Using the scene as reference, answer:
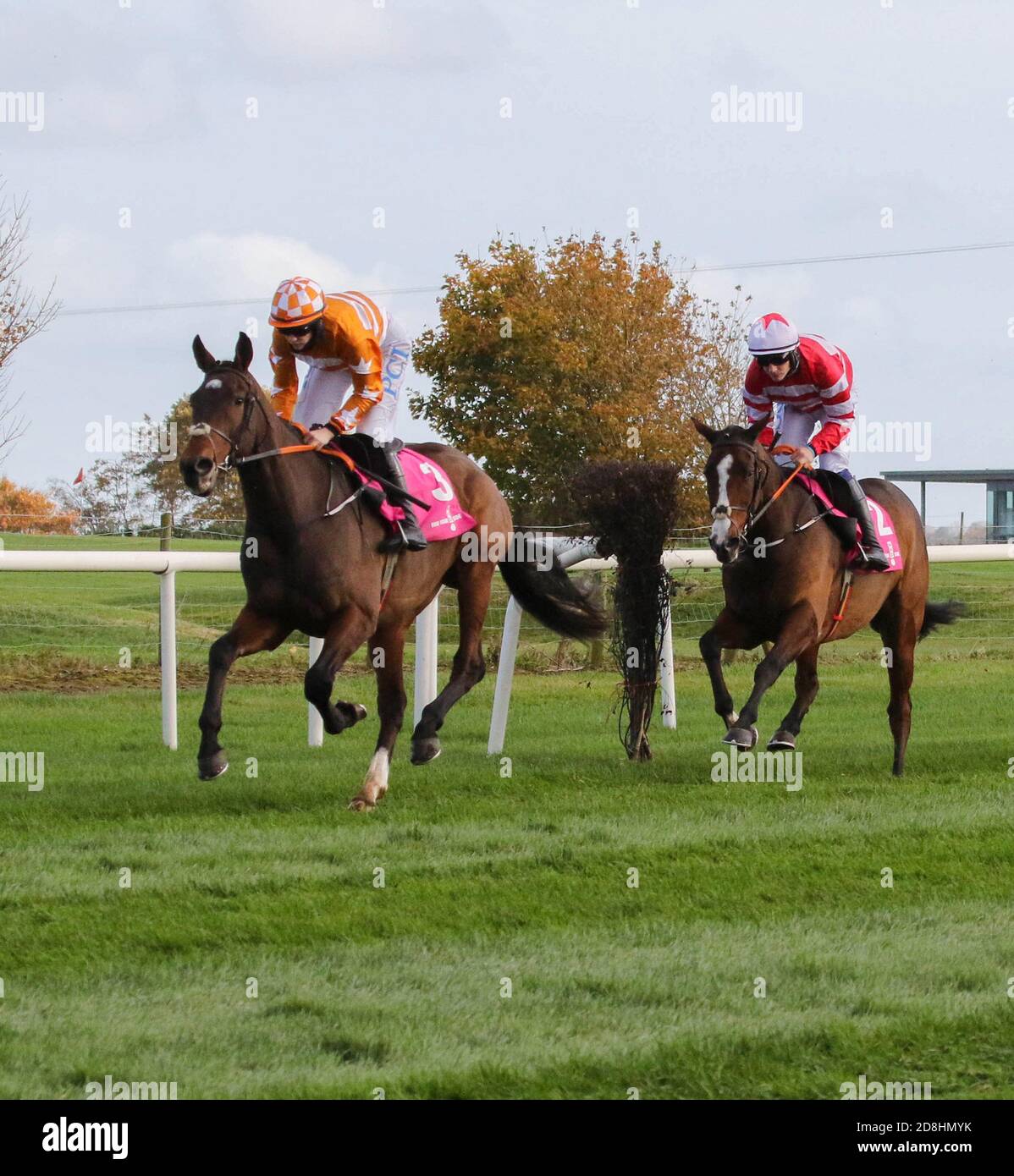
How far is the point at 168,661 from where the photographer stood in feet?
30.7

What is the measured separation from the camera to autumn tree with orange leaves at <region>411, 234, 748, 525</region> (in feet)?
94.2

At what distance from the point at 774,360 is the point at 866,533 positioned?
1117 millimetres

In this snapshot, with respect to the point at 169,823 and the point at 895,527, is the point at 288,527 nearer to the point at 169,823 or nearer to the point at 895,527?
the point at 169,823

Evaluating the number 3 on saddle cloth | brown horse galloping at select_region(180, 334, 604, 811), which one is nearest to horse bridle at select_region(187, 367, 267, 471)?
brown horse galloping at select_region(180, 334, 604, 811)

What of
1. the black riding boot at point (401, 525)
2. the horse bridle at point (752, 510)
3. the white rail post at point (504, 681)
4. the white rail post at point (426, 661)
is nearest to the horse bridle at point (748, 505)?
the horse bridle at point (752, 510)

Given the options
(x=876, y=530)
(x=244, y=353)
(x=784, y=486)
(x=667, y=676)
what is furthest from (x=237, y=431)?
(x=667, y=676)

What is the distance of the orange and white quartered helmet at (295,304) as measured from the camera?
7.46 metres

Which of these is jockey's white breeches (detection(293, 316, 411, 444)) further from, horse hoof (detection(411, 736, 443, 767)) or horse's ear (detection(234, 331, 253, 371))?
horse hoof (detection(411, 736, 443, 767))

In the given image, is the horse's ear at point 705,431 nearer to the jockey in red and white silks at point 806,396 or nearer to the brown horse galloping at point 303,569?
the jockey in red and white silks at point 806,396

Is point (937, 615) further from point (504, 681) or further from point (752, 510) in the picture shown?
point (504, 681)

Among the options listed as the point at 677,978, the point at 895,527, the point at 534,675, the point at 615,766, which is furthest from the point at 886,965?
the point at 534,675

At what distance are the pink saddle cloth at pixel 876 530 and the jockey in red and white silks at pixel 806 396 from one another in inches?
2.6
